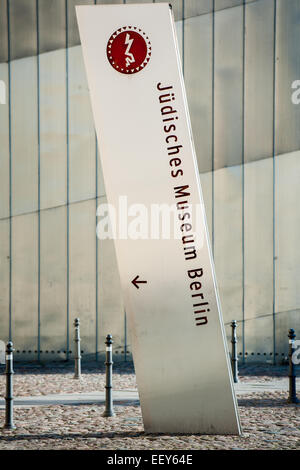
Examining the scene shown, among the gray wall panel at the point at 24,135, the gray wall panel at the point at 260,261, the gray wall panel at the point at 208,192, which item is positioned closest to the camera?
the gray wall panel at the point at 260,261

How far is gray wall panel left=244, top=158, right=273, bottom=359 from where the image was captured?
11.0m

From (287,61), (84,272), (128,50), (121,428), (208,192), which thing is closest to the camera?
(128,50)

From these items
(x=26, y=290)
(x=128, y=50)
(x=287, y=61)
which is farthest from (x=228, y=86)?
(x=128, y=50)

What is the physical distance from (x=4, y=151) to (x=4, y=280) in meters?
2.06

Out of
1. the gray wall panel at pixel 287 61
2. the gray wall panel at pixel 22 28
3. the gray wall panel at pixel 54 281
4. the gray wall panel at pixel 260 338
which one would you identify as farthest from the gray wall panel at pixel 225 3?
the gray wall panel at pixel 260 338

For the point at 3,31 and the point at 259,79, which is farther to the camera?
the point at 3,31

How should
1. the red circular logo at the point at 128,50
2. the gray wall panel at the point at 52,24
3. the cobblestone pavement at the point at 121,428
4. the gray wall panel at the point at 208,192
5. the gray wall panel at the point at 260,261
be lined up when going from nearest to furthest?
the cobblestone pavement at the point at 121,428
the red circular logo at the point at 128,50
the gray wall panel at the point at 260,261
the gray wall panel at the point at 208,192
the gray wall panel at the point at 52,24

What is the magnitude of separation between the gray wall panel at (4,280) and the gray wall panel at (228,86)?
11.5 feet

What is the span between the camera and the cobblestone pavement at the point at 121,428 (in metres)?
5.90

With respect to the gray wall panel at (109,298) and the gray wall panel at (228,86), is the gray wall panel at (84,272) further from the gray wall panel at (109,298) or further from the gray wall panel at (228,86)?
the gray wall panel at (228,86)

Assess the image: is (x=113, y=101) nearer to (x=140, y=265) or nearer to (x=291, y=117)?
(x=140, y=265)

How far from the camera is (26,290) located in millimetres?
11352

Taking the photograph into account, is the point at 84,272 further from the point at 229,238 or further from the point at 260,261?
the point at 260,261

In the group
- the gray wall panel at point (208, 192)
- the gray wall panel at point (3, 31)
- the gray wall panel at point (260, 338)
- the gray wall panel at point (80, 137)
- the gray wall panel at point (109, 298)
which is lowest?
the gray wall panel at point (260, 338)
